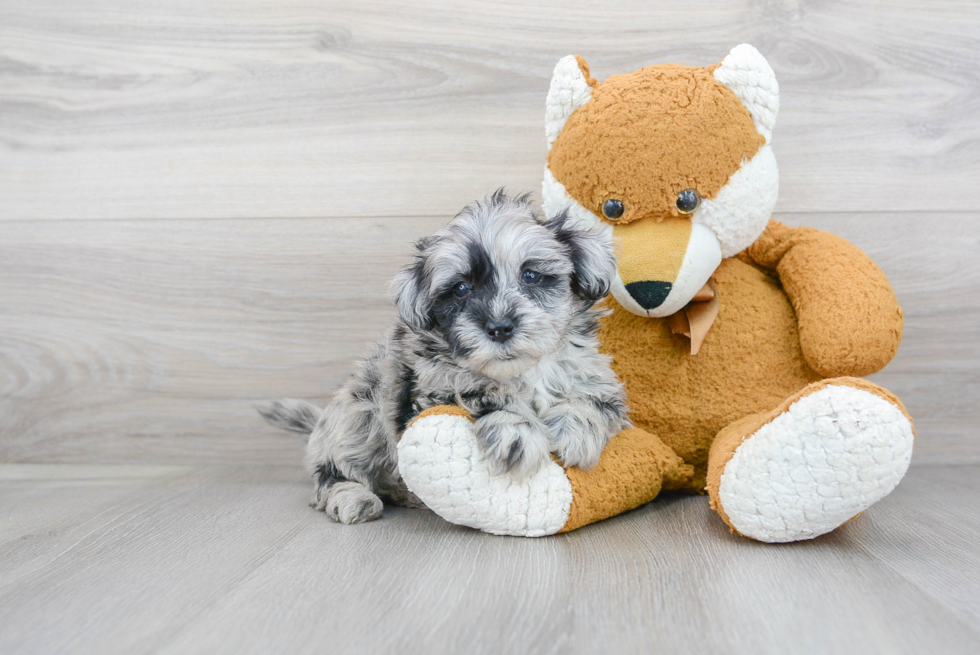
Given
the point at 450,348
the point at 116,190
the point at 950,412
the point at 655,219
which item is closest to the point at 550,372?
the point at 450,348

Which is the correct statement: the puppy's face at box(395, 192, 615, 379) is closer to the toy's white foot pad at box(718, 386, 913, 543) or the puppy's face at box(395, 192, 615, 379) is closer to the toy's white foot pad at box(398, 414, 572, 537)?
the toy's white foot pad at box(398, 414, 572, 537)

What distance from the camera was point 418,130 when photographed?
2.04 meters

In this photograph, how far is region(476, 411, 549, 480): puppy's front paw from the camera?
129 centimetres

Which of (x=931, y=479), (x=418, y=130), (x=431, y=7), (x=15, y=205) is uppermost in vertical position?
(x=431, y=7)

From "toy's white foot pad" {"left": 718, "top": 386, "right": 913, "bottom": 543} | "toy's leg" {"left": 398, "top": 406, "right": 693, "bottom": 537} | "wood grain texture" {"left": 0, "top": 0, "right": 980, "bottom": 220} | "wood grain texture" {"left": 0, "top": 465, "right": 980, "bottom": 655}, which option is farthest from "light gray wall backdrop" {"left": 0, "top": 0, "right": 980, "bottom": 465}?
"toy's white foot pad" {"left": 718, "top": 386, "right": 913, "bottom": 543}

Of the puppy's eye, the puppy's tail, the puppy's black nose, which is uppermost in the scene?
the puppy's eye

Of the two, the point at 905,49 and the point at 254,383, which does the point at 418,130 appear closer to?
the point at 254,383

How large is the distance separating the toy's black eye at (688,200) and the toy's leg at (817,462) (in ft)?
1.36

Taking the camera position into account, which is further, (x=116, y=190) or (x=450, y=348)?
(x=116, y=190)

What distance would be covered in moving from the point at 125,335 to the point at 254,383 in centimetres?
40

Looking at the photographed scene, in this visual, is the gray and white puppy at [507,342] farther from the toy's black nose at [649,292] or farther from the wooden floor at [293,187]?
the wooden floor at [293,187]

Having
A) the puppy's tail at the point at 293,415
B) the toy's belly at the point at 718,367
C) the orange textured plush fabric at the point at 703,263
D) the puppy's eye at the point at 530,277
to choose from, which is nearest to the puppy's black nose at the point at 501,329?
the puppy's eye at the point at 530,277

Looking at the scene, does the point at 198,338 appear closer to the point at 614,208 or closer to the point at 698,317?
the point at 614,208

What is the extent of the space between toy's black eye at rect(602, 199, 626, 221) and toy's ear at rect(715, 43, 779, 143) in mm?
313
